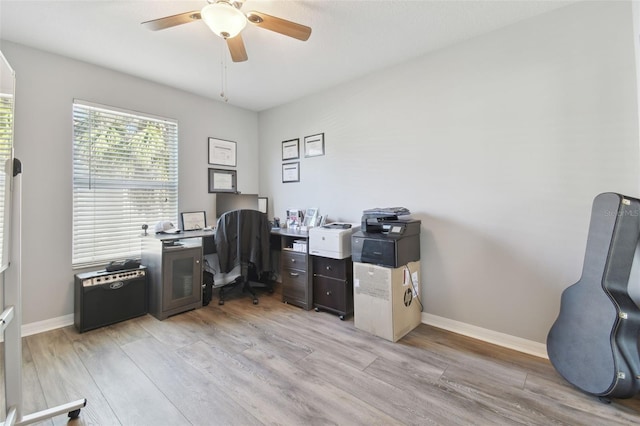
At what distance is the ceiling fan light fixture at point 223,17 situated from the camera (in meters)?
1.57

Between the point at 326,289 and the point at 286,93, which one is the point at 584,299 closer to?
the point at 326,289

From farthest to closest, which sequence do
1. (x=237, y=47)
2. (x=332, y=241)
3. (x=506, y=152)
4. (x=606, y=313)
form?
1. (x=332, y=241)
2. (x=506, y=152)
3. (x=237, y=47)
4. (x=606, y=313)

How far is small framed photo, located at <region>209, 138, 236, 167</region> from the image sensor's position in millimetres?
3750

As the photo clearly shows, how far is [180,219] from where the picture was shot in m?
3.44

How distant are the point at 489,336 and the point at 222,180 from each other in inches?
137

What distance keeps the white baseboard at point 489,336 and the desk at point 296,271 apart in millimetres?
1192

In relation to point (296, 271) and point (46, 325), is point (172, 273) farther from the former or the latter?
point (296, 271)

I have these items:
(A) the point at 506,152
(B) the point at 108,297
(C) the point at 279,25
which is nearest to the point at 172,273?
(B) the point at 108,297

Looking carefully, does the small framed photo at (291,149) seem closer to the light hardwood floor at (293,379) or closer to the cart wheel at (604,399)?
the light hardwood floor at (293,379)


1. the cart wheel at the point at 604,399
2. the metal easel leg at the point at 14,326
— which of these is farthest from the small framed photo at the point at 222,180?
the cart wheel at the point at 604,399

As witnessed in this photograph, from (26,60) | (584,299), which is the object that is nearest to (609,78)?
(584,299)

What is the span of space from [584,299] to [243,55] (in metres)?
2.85

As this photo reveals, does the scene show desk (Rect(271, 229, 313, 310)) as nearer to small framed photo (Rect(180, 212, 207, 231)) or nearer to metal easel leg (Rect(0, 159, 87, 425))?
small framed photo (Rect(180, 212, 207, 231))

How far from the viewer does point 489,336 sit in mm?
2340
